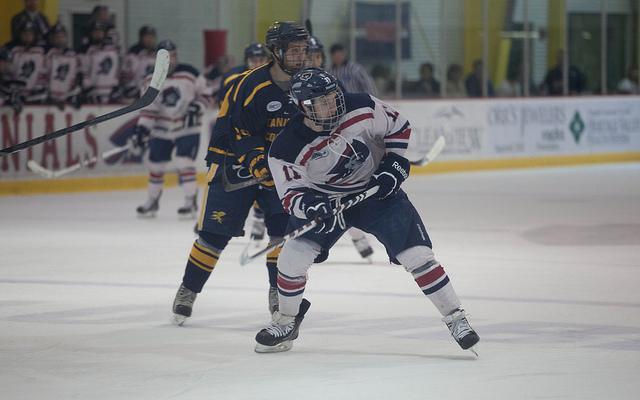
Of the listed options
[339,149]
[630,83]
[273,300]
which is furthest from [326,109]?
[630,83]

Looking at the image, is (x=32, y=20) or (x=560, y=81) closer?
(x=32, y=20)

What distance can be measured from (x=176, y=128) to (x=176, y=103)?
198 mm

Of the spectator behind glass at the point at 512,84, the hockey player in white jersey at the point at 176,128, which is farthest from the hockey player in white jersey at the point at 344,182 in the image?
the spectator behind glass at the point at 512,84

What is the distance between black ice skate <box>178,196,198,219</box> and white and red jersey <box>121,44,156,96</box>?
308 cm

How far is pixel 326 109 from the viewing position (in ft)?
15.9

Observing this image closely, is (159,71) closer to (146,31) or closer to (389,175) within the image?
(389,175)

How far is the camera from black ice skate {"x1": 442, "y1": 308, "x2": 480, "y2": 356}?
484 cm

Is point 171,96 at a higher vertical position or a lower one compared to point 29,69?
lower

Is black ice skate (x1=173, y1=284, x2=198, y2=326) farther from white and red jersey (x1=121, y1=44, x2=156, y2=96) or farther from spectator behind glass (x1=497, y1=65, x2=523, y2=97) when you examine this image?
spectator behind glass (x1=497, y1=65, x2=523, y2=97)

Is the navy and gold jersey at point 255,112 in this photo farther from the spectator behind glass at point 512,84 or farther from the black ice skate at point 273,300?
the spectator behind glass at point 512,84

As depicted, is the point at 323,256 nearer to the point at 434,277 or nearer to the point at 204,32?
the point at 434,277

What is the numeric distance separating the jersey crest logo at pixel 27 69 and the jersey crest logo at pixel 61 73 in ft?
0.74

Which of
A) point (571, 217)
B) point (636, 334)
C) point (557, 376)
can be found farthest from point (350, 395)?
point (571, 217)

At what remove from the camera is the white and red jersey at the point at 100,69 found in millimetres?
13000
